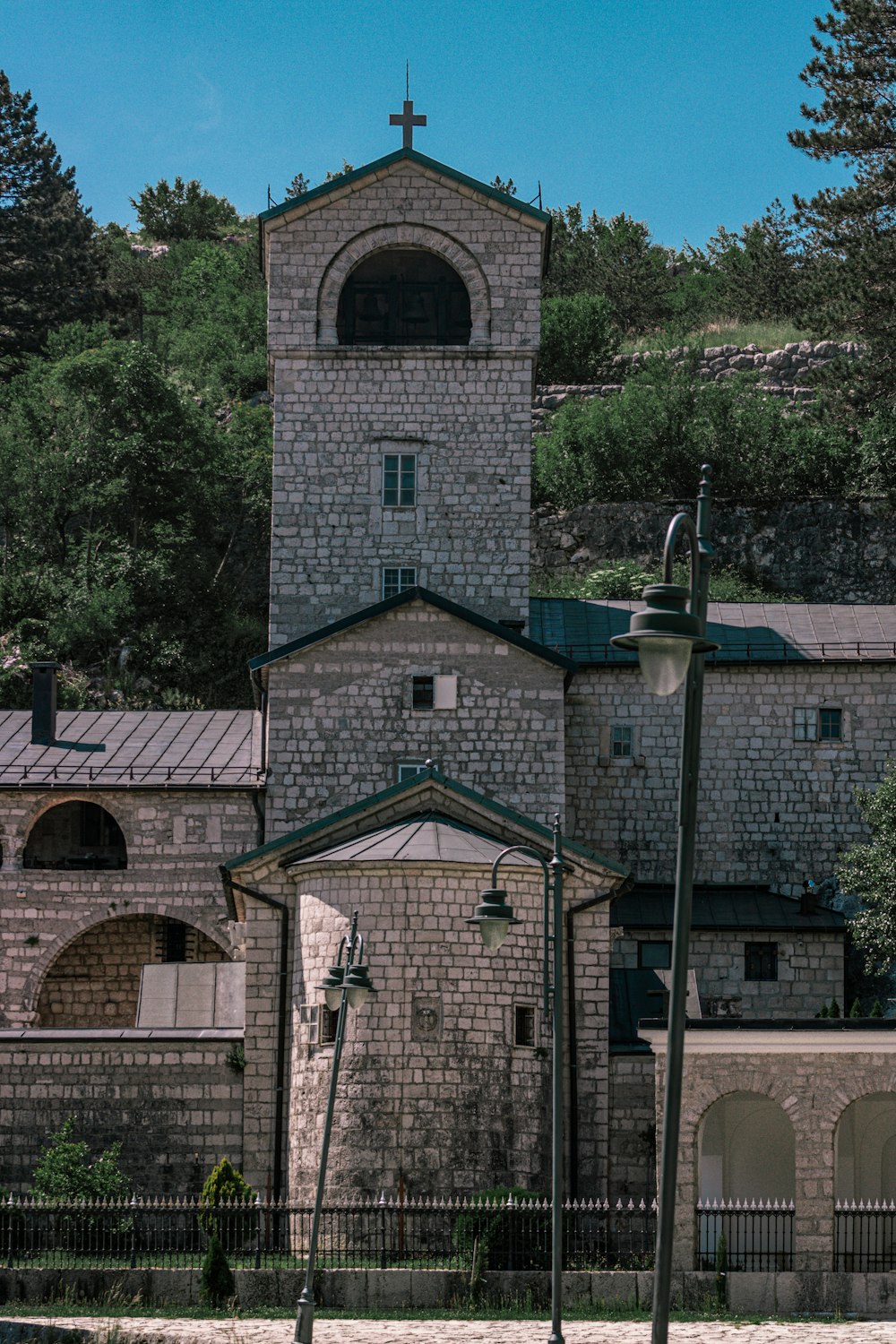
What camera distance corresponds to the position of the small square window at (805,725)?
34594 millimetres

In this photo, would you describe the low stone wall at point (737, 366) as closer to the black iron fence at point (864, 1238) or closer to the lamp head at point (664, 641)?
the black iron fence at point (864, 1238)

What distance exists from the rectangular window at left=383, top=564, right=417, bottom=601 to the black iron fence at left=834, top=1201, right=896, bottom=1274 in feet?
45.9

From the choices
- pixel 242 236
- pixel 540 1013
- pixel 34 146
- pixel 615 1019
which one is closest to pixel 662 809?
pixel 615 1019

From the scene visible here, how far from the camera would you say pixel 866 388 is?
49.0 metres

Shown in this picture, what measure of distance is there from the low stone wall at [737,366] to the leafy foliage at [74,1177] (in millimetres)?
34670

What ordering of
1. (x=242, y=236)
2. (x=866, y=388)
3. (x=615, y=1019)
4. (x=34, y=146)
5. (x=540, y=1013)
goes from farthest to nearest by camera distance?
1. (x=242, y=236)
2. (x=34, y=146)
3. (x=866, y=388)
4. (x=615, y=1019)
5. (x=540, y=1013)

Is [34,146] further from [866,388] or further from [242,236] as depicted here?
[866,388]

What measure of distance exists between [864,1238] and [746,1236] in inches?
53.5

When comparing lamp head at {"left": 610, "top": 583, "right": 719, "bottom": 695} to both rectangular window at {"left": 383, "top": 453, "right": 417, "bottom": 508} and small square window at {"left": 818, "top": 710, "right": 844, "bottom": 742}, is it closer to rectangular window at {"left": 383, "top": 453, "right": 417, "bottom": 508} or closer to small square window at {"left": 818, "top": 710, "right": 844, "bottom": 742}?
small square window at {"left": 818, "top": 710, "right": 844, "bottom": 742}

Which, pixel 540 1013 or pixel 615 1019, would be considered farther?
pixel 615 1019

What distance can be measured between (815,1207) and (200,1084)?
8499 millimetres

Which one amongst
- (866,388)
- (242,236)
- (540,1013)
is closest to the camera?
(540,1013)

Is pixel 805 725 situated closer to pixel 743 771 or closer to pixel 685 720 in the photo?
pixel 743 771

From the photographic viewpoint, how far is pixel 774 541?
48.5 metres
